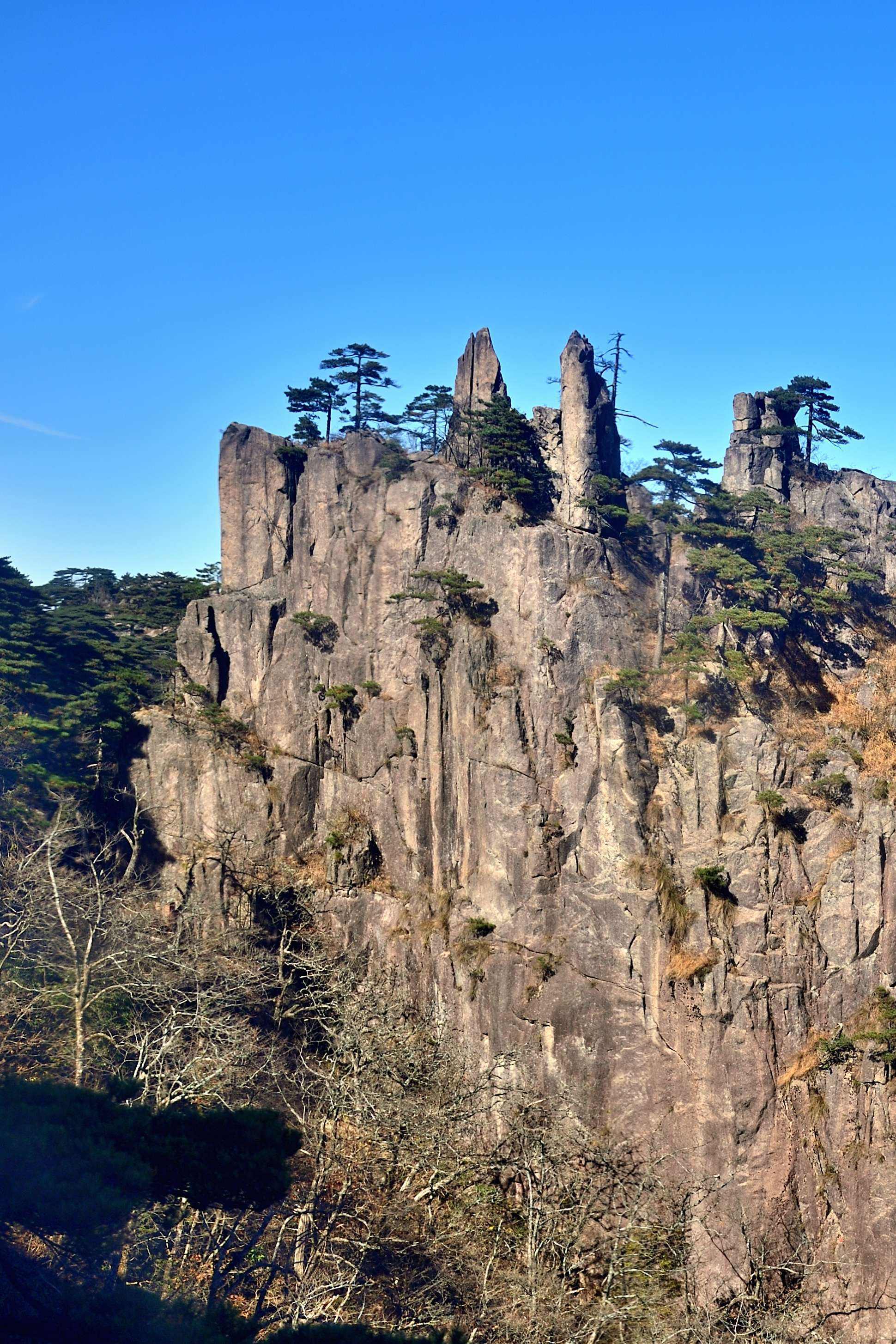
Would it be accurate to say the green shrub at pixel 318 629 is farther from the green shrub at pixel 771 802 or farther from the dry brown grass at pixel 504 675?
the green shrub at pixel 771 802

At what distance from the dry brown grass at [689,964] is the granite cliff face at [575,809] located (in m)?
0.10

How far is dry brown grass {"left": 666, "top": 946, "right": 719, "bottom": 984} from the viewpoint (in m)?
39.2

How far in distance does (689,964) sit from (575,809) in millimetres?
7534

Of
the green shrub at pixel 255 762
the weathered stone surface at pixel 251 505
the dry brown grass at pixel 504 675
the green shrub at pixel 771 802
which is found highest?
the weathered stone surface at pixel 251 505

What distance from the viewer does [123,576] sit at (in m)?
69.0

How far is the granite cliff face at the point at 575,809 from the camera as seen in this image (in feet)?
122

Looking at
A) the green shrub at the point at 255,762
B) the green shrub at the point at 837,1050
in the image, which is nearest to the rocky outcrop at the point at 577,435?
the green shrub at the point at 255,762

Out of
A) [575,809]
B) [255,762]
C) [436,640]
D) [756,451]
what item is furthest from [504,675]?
[756,451]

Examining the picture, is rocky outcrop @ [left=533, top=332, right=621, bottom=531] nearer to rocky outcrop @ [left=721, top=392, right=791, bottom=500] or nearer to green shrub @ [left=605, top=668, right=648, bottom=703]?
rocky outcrop @ [left=721, top=392, right=791, bottom=500]

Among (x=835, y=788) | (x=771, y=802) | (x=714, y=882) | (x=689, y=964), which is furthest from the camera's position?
(x=835, y=788)

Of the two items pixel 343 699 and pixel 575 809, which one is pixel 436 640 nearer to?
pixel 343 699

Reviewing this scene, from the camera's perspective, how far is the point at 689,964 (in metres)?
39.5

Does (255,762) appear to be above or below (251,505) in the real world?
below

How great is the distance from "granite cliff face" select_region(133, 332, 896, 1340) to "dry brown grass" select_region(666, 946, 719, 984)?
98 millimetres
